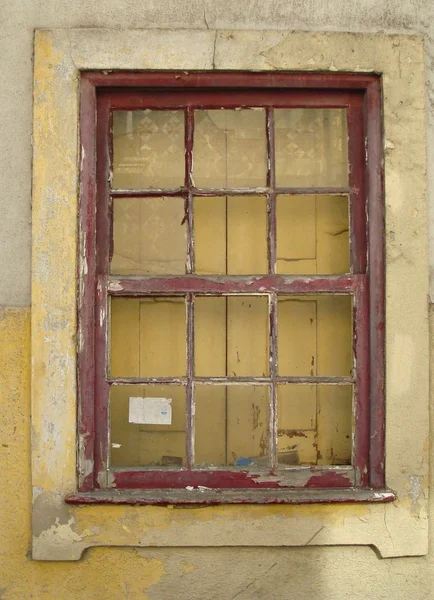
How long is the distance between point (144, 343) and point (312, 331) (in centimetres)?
67

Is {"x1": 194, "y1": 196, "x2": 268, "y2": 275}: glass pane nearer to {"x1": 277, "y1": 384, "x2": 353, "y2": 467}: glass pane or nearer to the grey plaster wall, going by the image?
{"x1": 277, "y1": 384, "x2": 353, "y2": 467}: glass pane

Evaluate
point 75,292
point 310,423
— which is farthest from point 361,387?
point 75,292

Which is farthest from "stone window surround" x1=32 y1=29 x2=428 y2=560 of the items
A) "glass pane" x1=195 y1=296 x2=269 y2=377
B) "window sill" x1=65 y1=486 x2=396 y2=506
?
"glass pane" x1=195 y1=296 x2=269 y2=377

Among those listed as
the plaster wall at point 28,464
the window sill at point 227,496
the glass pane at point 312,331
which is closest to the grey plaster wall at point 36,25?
the plaster wall at point 28,464

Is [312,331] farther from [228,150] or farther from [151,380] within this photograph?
[228,150]

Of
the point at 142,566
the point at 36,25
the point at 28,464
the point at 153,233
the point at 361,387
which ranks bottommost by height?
the point at 142,566

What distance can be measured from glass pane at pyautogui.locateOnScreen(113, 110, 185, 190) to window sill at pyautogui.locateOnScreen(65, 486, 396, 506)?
1199 millimetres

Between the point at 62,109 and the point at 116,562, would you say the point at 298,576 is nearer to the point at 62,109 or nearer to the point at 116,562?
the point at 116,562

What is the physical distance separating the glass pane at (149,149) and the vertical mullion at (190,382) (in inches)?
19.6

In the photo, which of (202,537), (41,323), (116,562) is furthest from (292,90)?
(116,562)

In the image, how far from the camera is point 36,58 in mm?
2730

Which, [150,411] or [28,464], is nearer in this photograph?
[28,464]

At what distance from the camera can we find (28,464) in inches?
108

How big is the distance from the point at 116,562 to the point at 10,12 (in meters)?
2.15
